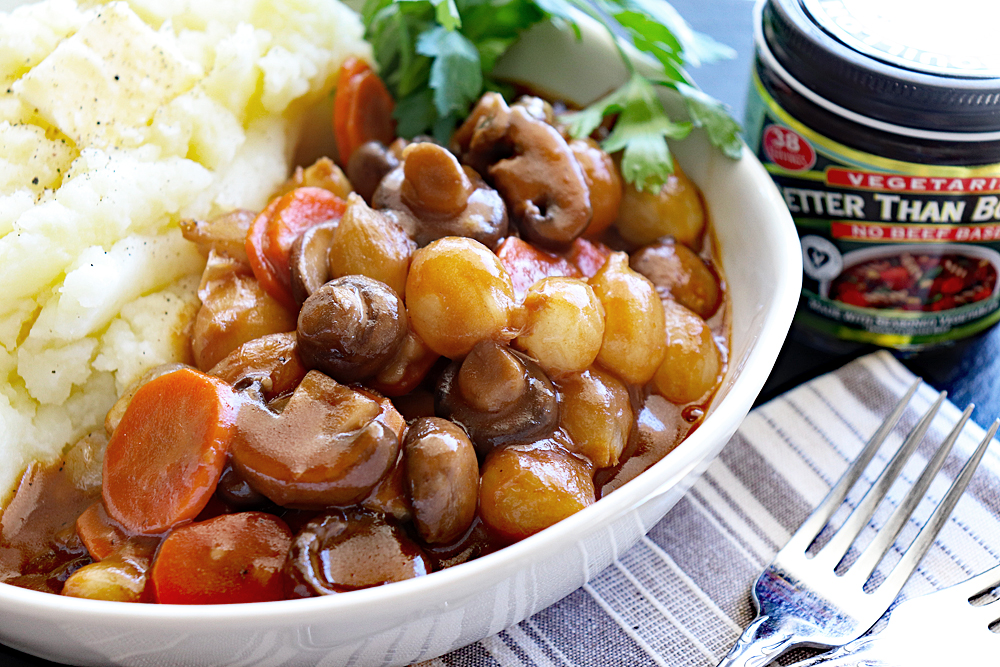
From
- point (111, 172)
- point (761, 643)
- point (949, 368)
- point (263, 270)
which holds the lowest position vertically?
point (949, 368)

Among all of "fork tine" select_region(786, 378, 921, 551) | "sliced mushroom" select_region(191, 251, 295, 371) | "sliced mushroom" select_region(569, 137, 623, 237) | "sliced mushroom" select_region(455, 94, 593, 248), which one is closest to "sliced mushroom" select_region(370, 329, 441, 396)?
"sliced mushroom" select_region(191, 251, 295, 371)

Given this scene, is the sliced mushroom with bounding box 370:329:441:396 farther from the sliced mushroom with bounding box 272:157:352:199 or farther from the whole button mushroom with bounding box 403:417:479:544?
the sliced mushroom with bounding box 272:157:352:199

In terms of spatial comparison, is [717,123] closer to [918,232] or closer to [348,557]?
[918,232]

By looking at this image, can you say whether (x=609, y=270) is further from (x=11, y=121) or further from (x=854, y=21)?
(x=11, y=121)

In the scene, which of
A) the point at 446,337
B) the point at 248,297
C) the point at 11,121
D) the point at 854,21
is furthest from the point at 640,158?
the point at 11,121

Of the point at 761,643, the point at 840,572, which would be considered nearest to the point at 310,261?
the point at 761,643

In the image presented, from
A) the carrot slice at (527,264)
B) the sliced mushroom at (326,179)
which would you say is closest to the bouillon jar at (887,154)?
the carrot slice at (527,264)
